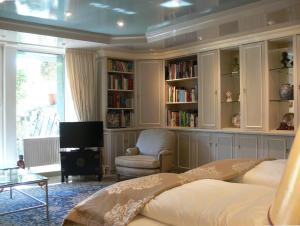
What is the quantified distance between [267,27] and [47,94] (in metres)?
4.10

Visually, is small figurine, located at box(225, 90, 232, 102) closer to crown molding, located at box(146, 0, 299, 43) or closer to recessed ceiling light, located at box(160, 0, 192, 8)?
crown molding, located at box(146, 0, 299, 43)

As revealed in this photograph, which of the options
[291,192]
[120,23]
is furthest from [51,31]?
[291,192]

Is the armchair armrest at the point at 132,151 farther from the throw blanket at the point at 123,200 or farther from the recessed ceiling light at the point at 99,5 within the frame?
the throw blanket at the point at 123,200

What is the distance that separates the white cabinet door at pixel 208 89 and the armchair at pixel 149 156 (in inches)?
28.1

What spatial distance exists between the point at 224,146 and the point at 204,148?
439mm

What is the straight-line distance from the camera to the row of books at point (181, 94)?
6.38m

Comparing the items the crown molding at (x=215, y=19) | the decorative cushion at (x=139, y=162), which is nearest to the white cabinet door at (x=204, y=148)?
the decorative cushion at (x=139, y=162)

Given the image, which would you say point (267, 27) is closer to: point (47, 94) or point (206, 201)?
point (206, 201)

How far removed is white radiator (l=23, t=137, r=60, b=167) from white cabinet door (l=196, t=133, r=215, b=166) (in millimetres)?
2626

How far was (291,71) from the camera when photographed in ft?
16.9

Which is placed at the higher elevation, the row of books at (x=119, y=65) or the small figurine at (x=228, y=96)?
the row of books at (x=119, y=65)

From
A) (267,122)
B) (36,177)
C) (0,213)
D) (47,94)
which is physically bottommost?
(0,213)

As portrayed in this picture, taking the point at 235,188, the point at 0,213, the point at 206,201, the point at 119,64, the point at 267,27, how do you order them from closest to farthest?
the point at 206,201 → the point at 235,188 → the point at 0,213 → the point at 267,27 → the point at 119,64

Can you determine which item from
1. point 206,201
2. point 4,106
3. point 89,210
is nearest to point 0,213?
point 89,210
